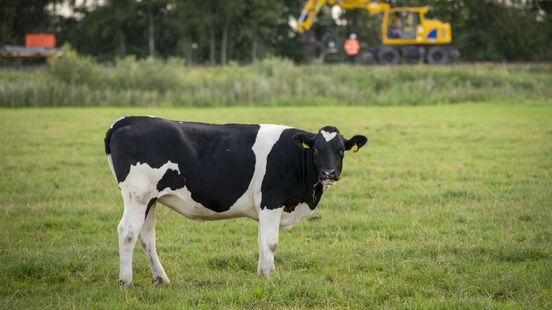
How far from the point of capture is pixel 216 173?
7.78 meters

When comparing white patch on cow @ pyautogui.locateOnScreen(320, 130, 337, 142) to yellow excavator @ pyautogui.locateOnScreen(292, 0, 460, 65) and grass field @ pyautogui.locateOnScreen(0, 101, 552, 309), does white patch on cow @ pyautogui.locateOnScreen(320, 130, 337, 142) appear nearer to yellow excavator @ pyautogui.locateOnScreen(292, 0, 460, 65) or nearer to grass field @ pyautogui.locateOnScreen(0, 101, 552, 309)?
grass field @ pyautogui.locateOnScreen(0, 101, 552, 309)

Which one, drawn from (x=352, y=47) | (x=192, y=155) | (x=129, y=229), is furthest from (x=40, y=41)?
(x=129, y=229)

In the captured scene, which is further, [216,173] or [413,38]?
[413,38]

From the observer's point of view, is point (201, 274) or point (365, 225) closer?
point (201, 274)

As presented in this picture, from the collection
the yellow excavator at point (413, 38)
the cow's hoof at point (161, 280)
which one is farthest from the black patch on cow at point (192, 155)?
the yellow excavator at point (413, 38)

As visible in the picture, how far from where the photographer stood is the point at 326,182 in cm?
750

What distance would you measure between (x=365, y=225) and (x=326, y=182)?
2.86 meters

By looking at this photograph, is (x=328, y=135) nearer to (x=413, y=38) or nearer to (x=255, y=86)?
(x=255, y=86)

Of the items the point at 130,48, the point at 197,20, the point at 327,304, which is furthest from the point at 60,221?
the point at 130,48

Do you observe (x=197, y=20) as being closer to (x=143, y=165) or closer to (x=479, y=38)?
(x=479, y=38)

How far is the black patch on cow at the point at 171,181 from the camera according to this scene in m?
7.58

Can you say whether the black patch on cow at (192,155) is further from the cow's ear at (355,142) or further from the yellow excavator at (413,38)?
the yellow excavator at (413,38)

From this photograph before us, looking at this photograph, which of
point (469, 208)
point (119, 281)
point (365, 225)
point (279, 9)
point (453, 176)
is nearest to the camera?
point (119, 281)

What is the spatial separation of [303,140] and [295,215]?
2.68 ft
